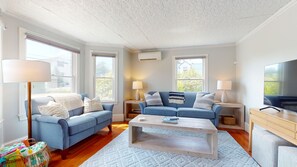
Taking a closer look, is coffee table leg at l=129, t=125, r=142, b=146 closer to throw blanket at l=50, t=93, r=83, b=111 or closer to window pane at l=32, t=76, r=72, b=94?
throw blanket at l=50, t=93, r=83, b=111

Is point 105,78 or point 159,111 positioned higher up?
point 105,78

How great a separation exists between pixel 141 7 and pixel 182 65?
2.73 m

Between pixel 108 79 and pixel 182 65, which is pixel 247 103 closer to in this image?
pixel 182 65

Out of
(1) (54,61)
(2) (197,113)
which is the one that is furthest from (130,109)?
(1) (54,61)

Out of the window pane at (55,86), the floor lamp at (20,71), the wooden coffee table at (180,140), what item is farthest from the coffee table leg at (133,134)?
the window pane at (55,86)

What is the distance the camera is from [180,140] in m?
2.57

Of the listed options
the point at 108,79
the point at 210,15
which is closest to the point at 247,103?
the point at 210,15

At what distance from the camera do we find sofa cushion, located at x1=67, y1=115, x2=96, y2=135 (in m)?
2.23

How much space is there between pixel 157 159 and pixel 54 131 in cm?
160

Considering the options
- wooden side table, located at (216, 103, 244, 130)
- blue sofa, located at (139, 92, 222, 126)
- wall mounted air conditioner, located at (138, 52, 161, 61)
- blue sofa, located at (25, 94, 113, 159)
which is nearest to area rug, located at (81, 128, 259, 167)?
blue sofa, located at (25, 94, 113, 159)

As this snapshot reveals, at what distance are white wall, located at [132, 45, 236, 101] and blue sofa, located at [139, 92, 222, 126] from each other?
0.67m

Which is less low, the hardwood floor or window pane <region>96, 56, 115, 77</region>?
window pane <region>96, 56, 115, 77</region>

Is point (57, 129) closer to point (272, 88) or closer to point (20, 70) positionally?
point (20, 70)

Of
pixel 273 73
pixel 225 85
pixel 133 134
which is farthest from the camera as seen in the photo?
pixel 225 85
